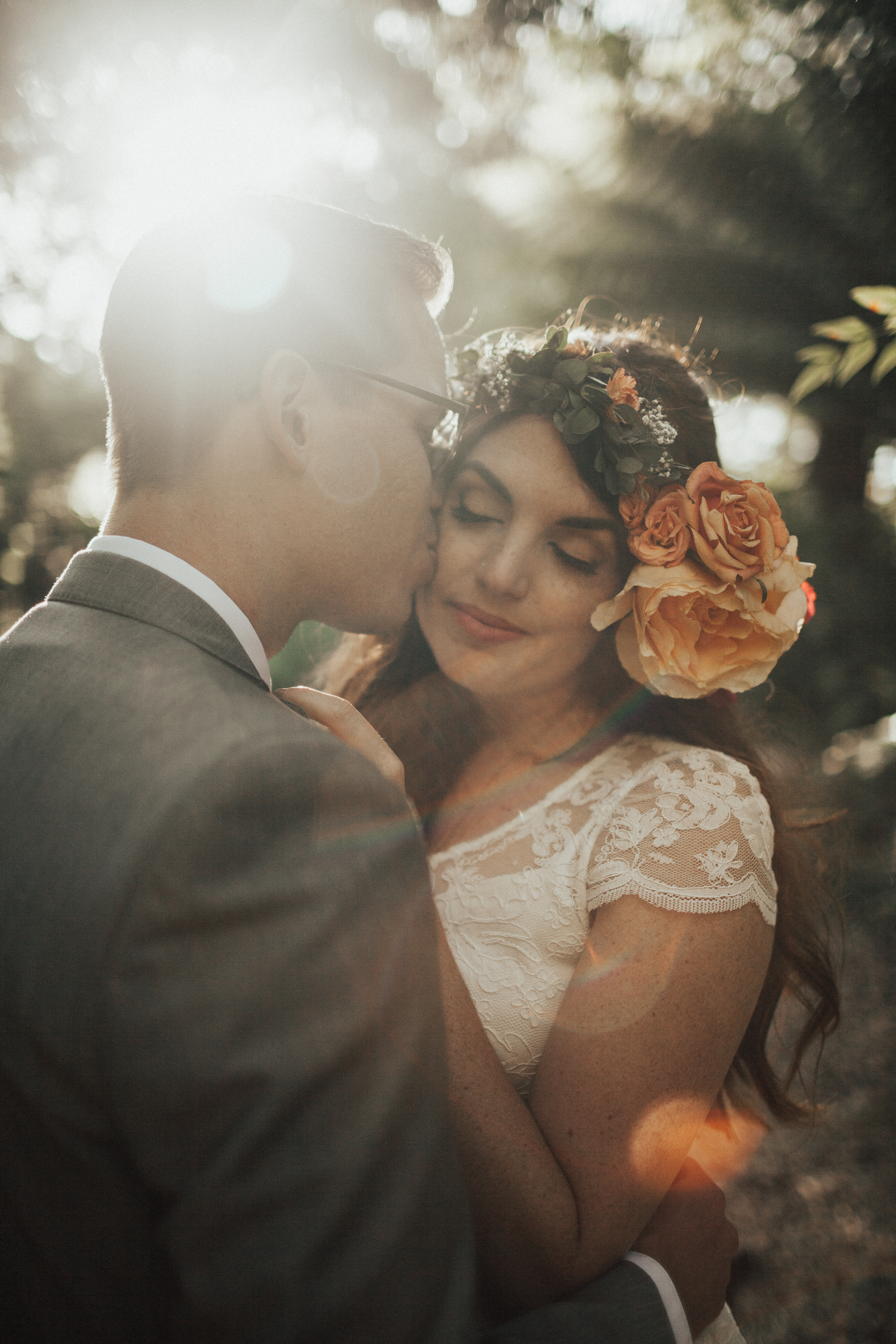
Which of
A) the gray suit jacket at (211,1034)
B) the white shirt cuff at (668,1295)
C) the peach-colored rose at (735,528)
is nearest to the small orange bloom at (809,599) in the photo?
the peach-colored rose at (735,528)

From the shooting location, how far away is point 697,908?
172 cm

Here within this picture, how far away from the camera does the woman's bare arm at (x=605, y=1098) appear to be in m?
1.56

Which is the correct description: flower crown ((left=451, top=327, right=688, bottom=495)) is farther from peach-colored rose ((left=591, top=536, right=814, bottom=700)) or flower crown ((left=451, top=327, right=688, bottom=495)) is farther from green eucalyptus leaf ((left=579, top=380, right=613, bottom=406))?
peach-colored rose ((left=591, top=536, right=814, bottom=700))

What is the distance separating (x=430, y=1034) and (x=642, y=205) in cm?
628

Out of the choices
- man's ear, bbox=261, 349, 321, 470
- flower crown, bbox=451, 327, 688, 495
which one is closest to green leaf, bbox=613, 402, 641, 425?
flower crown, bbox=451, 327, 688, 495

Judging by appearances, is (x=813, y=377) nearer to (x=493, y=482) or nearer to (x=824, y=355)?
(x=824, y=355)

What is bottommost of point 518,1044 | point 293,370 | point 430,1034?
point 518,1044

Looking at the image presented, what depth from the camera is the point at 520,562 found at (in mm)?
2291

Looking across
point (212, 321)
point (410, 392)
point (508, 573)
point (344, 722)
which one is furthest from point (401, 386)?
point (344, 722)

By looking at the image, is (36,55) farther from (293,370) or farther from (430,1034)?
(430,1034)

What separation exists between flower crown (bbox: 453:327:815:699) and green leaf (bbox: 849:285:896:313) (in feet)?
1.82

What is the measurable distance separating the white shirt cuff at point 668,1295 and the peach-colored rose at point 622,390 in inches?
84.2

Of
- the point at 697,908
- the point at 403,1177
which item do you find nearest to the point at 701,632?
the point at 697,908

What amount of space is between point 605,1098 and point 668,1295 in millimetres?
417
